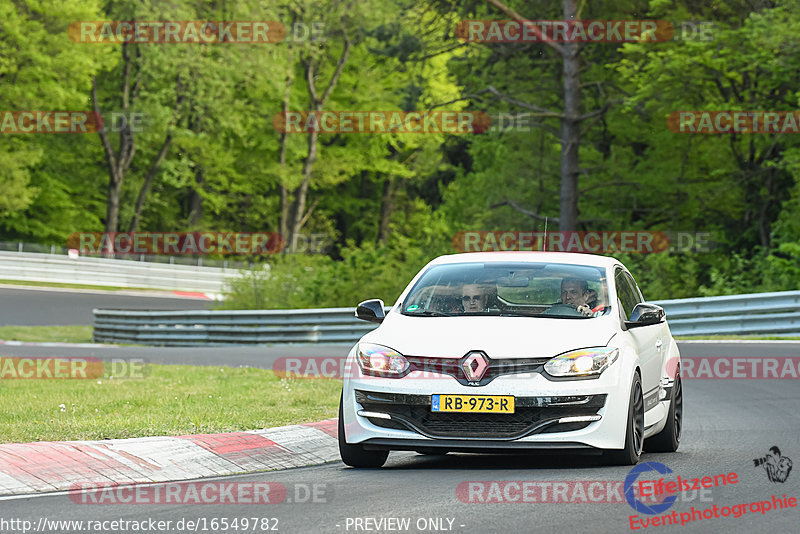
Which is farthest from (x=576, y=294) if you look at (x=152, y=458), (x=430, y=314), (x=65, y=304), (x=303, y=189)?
(x=303, y=189)

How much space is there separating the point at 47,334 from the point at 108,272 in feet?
71.0

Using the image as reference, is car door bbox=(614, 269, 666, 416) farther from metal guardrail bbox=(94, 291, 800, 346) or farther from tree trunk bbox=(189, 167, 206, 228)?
tree trunk bbox=(189, 167, 206, 228)

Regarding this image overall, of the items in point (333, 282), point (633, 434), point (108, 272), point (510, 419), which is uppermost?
point (510, 419)

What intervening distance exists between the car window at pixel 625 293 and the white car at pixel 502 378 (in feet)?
1.22

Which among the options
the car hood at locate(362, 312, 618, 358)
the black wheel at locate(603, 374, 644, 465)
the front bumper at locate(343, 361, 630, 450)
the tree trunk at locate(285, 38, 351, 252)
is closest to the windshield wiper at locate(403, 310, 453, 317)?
the car hood at locate(362, 312, 618, 358)

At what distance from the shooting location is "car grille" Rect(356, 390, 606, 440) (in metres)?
8.48

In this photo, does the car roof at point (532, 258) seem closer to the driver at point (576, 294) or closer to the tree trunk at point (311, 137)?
the driver at point (576, 294)

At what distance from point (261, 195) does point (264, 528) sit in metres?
65.2

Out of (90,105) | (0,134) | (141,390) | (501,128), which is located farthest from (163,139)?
(141,390)

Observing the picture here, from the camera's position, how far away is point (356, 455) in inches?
359

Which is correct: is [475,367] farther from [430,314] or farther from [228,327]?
[228,327]

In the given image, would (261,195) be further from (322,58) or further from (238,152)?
(322,58)

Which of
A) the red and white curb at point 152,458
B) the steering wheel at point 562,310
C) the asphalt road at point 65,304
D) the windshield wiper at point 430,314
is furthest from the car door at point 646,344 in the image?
the asphalt road at point 65,304

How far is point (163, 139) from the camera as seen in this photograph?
204 ft
